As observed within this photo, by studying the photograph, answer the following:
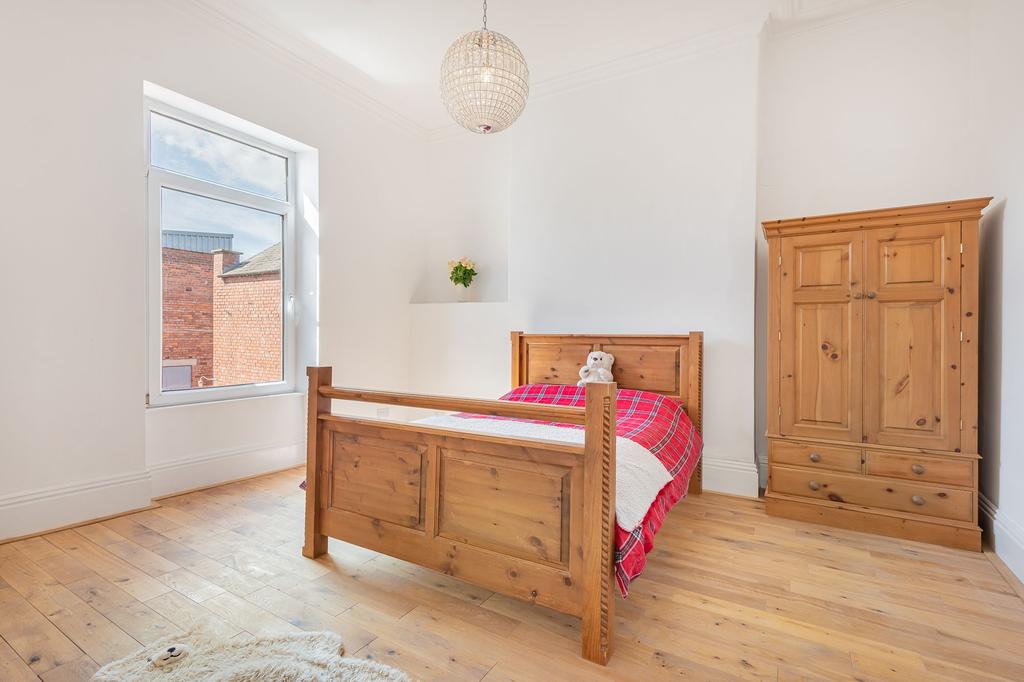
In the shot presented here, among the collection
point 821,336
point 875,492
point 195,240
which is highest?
point 195,240

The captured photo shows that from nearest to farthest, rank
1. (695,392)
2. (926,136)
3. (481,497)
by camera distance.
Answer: (481,497)
(926,136)
(695,392)

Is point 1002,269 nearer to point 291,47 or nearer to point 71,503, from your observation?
point 291,47

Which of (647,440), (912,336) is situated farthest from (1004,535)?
(647,440)

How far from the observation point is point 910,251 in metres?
2.51

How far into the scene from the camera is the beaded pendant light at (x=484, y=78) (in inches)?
85.5

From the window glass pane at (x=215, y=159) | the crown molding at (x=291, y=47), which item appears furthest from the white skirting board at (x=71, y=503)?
the crown molding at (x=291, y=47)

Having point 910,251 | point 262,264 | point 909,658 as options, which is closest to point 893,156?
point 910,251

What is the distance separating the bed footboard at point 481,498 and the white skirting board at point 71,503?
1.27 m

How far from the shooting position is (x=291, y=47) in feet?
11.2

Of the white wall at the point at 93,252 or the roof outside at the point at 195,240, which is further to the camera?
the roof outside at the point at 195,240

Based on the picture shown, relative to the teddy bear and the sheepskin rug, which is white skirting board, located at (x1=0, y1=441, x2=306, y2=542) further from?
the teddy bear

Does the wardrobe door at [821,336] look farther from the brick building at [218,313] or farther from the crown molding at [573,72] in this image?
the brick building at [218,313]

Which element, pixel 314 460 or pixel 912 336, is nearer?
pixel 314 460

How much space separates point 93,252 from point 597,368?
2.90 meters
